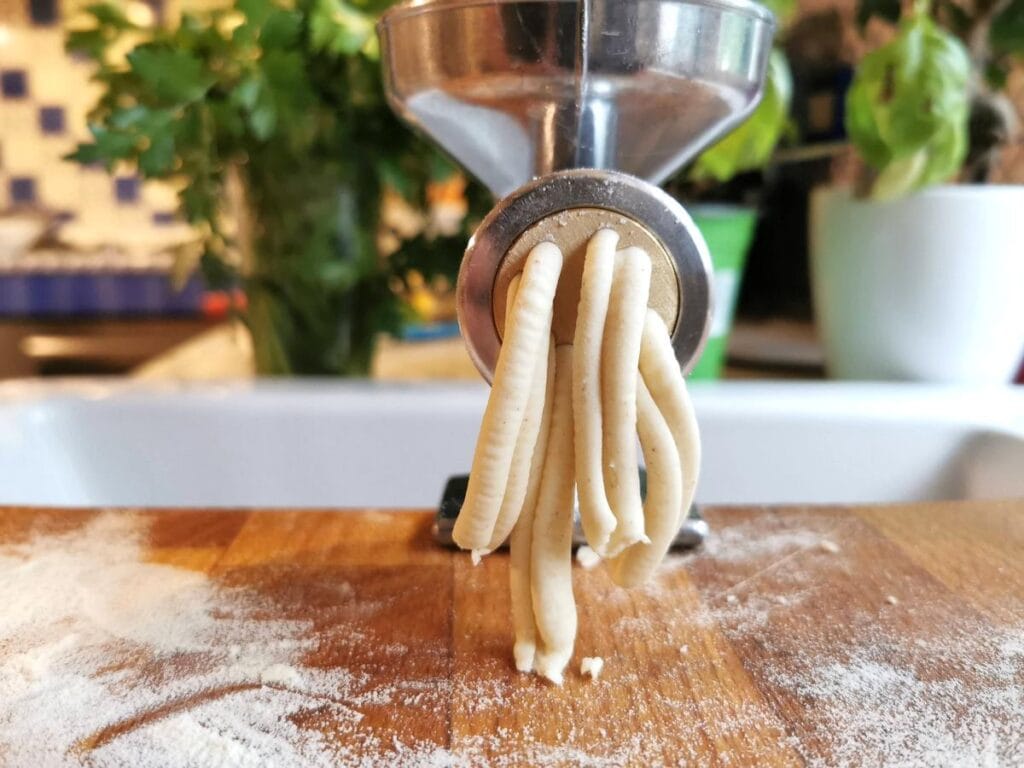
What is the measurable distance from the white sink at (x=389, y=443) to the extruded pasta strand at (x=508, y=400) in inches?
11.5

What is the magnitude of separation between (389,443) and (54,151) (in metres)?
2.38

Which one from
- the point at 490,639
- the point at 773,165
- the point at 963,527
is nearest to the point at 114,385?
the point at 490,639

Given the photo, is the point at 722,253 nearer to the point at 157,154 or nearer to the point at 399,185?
the point at 399,185

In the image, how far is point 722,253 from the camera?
0.71 meters

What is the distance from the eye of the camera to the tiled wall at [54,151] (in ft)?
7.77

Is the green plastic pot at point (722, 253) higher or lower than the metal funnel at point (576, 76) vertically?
lower

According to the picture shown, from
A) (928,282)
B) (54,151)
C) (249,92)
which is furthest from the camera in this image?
(54,151)

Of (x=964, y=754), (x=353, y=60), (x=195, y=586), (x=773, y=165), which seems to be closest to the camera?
(x=964, y=754)

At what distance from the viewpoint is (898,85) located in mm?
580

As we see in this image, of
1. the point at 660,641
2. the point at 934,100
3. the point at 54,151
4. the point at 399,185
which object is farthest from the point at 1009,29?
the point at 54,151

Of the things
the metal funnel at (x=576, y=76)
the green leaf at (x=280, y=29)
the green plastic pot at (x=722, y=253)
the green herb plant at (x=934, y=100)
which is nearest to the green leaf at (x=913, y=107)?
the green herb plant at (x=934, y=100)

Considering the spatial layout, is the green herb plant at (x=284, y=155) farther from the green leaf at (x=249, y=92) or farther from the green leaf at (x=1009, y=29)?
the green leaf at (x=1009, y=29)

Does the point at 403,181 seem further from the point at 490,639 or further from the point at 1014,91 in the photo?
the point at 1014,91

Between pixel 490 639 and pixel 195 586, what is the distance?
5.1 inches
